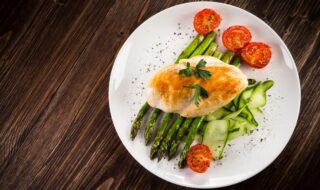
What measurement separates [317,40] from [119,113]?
2.18m

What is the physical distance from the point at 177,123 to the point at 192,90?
45cm

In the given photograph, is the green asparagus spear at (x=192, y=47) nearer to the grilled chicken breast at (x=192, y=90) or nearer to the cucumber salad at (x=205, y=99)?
the cucumber salad at (x=205, y=99)

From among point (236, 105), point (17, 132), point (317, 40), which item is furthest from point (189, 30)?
point (17, 132)

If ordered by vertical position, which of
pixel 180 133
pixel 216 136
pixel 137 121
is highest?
pixel 216 136

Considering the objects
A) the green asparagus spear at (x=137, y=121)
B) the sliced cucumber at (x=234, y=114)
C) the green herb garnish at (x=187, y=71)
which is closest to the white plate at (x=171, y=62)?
the green asparagus spear at (x=137, y=121)

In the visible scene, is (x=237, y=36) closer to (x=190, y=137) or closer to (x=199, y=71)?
(x=199, y=71)

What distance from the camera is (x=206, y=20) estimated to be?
3984 millimetres

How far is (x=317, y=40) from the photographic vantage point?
4188 mm

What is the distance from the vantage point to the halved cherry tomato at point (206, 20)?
13.1 feet

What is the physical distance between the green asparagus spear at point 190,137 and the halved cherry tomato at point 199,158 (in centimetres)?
5

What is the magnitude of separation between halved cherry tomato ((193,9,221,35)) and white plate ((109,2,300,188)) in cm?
8

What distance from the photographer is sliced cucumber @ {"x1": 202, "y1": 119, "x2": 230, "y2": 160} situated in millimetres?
3975

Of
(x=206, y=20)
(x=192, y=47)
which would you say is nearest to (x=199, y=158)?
(x=192, y=47)

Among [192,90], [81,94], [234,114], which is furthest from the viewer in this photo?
[81,94]
